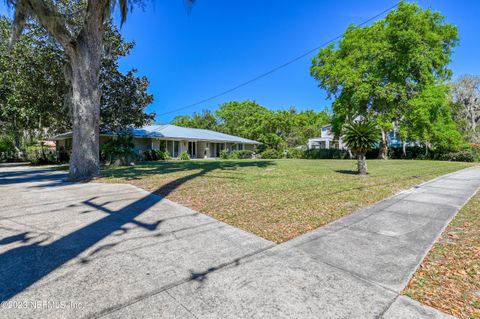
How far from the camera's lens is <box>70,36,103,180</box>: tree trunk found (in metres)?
9.55

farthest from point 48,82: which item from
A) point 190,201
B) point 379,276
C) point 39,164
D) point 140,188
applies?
point 379,276

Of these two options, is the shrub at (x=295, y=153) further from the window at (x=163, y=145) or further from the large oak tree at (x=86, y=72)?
the large oak tree at (x=86, y=72)

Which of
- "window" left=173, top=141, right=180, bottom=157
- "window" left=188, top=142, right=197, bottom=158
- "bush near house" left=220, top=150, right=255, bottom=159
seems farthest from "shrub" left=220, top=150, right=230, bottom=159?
"window" left=173, top=141, right=180, bottom=157

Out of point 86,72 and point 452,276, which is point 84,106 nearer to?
point 86,72

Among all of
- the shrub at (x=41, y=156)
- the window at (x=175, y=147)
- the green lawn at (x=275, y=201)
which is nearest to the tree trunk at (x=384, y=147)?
the green lawn at (x=275, y=201)

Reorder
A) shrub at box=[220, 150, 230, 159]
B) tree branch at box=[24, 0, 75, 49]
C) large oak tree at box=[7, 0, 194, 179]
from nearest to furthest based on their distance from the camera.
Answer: tree branch at box=[24, 0, 75, 49] < large oak tree at box=[7, 0, 194, 179] < shrub at box=[220, 150, 230, 159]

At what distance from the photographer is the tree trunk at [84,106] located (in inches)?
376

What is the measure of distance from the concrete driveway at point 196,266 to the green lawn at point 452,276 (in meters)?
0.14

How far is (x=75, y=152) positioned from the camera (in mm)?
9695

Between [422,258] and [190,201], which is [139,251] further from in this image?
[422,258]

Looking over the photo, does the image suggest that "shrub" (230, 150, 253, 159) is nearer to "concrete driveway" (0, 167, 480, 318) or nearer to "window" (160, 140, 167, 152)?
"window" (160, 140, 167, 152)

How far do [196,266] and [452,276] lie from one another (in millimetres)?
2785

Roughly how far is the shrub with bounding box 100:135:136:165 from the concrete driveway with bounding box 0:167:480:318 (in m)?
12.8

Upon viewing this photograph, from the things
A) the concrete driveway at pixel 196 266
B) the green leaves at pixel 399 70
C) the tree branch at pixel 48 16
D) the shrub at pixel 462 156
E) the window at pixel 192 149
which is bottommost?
the concrete driveway at pixel 196 266
